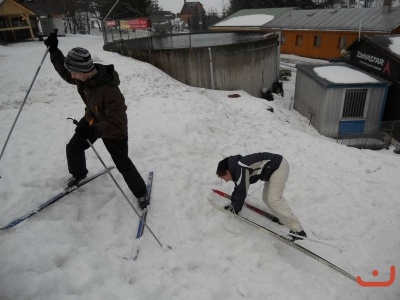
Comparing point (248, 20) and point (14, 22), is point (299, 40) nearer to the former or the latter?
point (248, 20)

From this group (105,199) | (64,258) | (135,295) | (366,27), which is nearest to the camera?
(135,295)

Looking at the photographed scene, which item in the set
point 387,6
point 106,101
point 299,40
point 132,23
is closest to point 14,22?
point 132,23

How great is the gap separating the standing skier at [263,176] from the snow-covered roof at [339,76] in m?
10.3

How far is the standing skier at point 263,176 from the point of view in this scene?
424cm

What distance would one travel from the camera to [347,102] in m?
13.4

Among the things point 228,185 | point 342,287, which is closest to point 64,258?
point 228,185

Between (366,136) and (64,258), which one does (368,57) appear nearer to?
(366,136)

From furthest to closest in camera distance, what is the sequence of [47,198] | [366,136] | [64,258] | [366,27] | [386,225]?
[366,27]
[366,136]
[386,225]
[47,198]
[64,258]

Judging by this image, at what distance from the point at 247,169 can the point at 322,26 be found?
30.7 meters

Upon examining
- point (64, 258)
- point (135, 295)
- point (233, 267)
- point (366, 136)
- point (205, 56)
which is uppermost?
point (205, 56)

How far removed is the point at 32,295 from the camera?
3.04m

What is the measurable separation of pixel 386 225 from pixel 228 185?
3.06m

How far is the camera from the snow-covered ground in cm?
347

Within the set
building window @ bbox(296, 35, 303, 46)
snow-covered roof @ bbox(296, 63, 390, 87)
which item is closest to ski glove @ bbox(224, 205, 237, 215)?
snow-covered roof @ bbox(296, 63, 390, 87)
